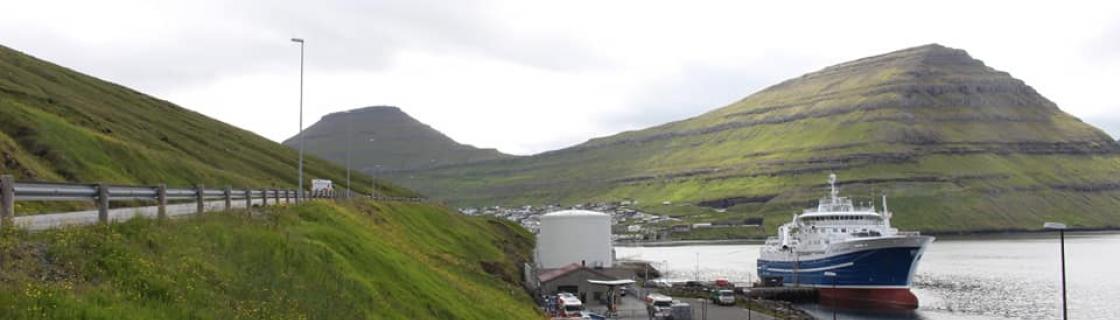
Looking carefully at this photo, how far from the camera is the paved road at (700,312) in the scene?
233ft

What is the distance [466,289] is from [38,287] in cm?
2935

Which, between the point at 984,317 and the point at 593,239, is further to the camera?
the point at 593,239

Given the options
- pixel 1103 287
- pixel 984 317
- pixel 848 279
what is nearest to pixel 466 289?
pixel 984 317

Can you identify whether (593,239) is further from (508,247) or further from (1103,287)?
(1103,287)

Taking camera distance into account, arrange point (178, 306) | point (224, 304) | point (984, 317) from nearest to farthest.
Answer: point (178, 306) → point (224, 304) → point (984, 317)

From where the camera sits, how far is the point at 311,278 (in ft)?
75.0

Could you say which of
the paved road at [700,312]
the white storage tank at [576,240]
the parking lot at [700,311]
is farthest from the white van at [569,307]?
the white storage tank at [576,240]

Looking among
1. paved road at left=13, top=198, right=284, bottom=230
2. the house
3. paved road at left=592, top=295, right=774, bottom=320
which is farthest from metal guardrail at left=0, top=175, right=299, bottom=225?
the house

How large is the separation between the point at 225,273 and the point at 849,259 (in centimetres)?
9513

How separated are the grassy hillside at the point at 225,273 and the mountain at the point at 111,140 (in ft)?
92.9

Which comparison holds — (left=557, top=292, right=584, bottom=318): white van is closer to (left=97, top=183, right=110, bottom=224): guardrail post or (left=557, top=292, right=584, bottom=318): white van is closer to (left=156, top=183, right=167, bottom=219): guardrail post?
(left=156, top=183, right=167, bottom=219): guardrail post

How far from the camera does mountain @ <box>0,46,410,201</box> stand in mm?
57750

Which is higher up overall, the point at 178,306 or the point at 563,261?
the point at 178,306

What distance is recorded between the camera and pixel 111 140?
6862 cm
